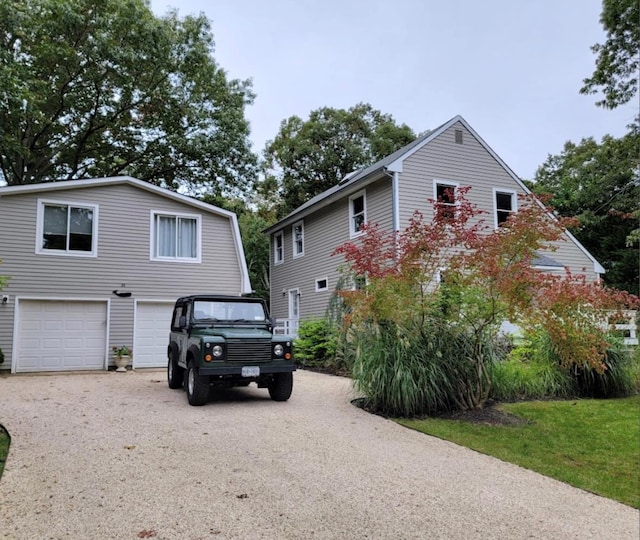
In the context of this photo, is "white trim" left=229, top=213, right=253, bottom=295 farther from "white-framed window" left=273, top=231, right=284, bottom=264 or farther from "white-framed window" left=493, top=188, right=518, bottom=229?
"white-framed window" left=493, top=188, right=518, bottom=229

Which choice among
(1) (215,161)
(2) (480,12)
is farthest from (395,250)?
(1) (215,161)

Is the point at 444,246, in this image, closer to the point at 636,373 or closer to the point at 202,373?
the point at 202,373

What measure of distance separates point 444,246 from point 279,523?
4926 millimetres

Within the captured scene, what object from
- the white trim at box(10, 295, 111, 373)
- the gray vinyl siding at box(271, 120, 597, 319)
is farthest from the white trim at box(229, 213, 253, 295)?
the white trim at box(10, 295, 111, 373)

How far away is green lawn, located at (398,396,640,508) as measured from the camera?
4.49 meters

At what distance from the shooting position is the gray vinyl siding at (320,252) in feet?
48.5

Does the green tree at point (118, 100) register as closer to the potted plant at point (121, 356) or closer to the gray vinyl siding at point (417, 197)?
the gray vinyl siding at point (417, 197)

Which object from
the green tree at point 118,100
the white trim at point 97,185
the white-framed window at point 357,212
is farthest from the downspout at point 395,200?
the green tree at point 118,100

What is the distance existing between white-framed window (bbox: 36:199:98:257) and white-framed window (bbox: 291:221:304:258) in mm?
8368

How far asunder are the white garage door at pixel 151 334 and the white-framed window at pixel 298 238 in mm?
7056

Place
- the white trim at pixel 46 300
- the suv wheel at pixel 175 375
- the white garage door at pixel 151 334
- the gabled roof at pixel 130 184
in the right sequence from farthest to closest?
the white garage door at pixel 151 334
the gabled roof at pixel 130 184
the white trim at pixel 46 300
the suv wheel at pixel 175 375

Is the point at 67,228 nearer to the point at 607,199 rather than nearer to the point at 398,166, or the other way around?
the point at 398,166

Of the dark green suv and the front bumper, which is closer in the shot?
the front bumper

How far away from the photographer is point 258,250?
27047mm
